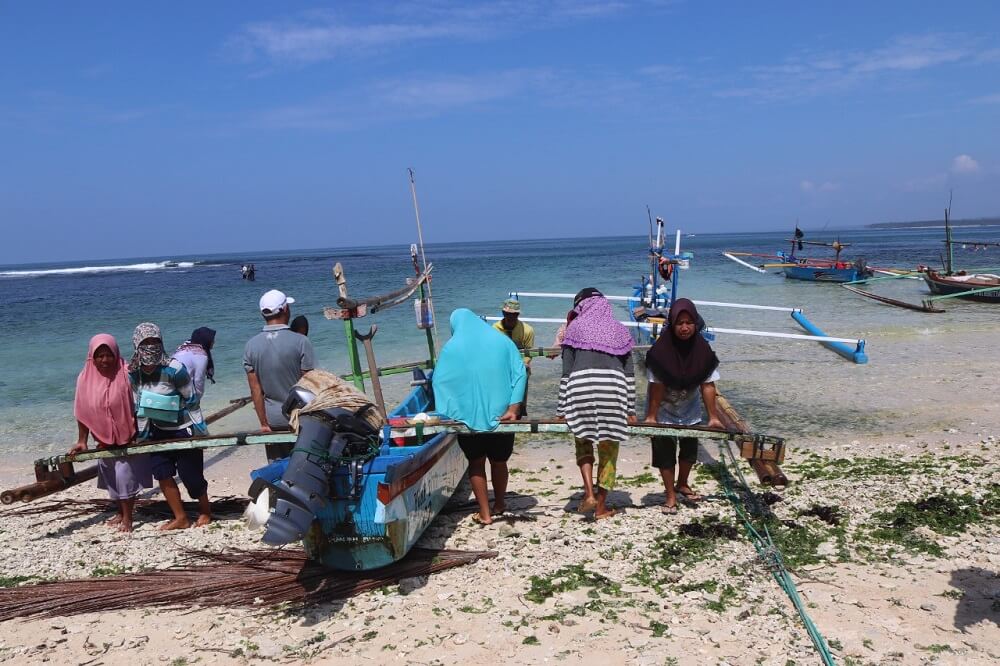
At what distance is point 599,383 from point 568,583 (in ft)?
4.48

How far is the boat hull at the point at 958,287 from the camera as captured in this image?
21297mm

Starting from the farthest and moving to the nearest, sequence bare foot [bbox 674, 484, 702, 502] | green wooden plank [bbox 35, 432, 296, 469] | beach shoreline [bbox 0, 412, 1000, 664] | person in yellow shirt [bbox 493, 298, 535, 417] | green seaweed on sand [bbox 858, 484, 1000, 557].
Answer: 1. person in yellow shirt [bbox 493, 298, 535, 417]
2. bare foot [bbox 674, 484, 702, 502]
3. green wooden plank [bbox 35, 432, 296, 469]
4. green seaweed on sand [bbox 858, 484, 1000, 557]
5. beach shoreline [bbox 0, 412, 1000, 664]

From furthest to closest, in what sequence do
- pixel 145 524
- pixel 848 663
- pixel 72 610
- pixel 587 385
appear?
1. pixel 145 524
2. pixel 587 385
3. pixel 72 610
4. pixel 848 663

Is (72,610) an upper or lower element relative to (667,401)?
lower

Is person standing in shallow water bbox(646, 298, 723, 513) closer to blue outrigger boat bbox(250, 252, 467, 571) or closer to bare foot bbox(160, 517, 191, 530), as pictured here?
blue outrigger boat bbox(250, 252, 467, 571)

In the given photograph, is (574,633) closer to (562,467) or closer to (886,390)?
(562,467)

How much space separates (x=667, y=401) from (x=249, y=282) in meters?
46.2

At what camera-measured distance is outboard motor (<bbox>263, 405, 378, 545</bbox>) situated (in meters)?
3.76

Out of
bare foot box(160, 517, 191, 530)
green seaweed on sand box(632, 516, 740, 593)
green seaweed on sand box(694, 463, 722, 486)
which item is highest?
green seaweed on sand box(632, 516, 740, 593)

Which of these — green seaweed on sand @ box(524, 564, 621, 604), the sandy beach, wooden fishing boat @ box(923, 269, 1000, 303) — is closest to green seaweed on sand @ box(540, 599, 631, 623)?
the sandy beach

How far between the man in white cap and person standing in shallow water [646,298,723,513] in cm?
265

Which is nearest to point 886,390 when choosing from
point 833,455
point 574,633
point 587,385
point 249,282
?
point 833,455

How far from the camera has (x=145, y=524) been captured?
600cm

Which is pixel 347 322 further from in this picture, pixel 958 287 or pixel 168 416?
pixel 958 287
